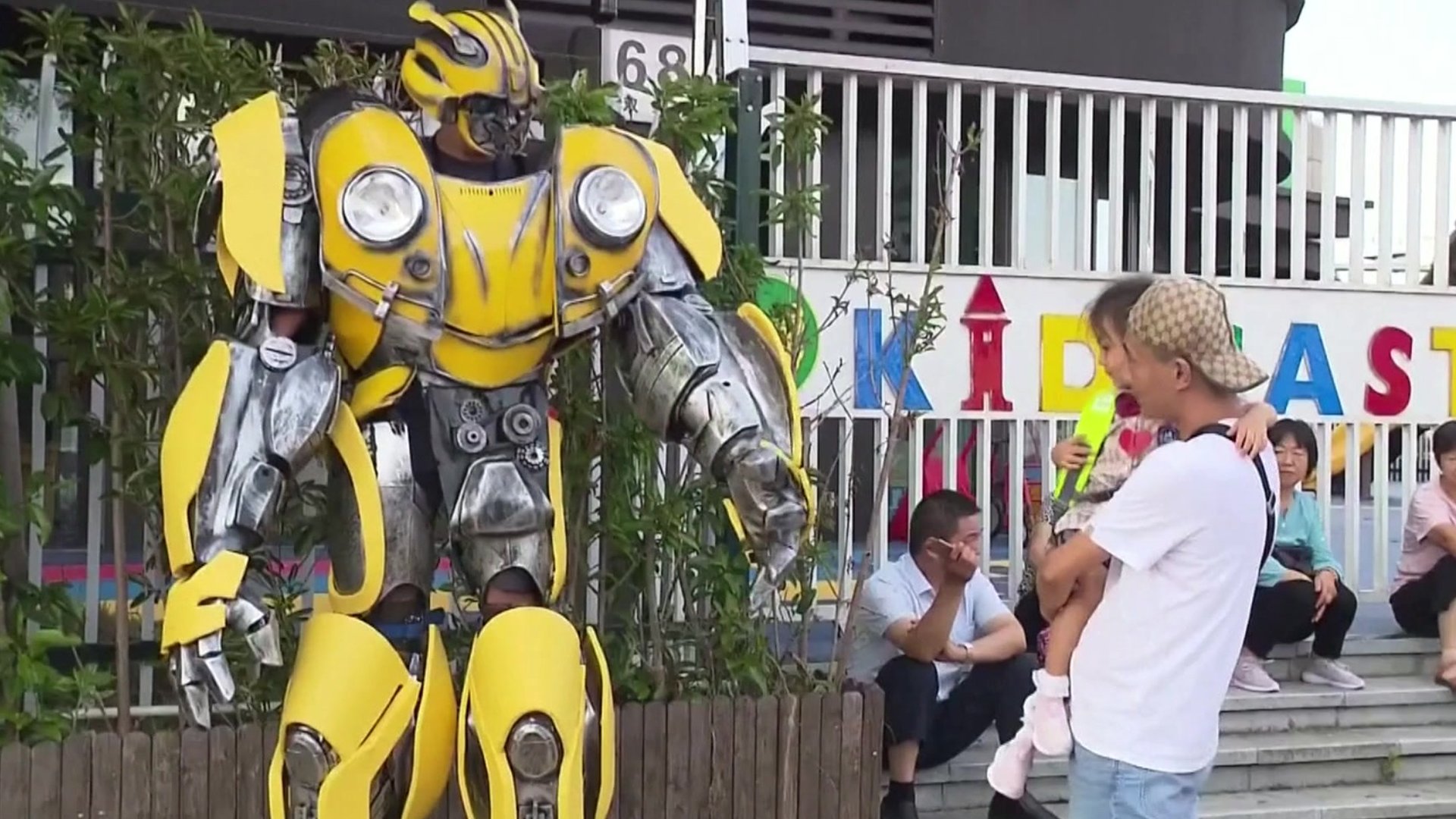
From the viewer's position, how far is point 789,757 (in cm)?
312

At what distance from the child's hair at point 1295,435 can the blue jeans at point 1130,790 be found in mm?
2495

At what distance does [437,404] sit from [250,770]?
0.94 metres

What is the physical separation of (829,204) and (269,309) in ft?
13.4


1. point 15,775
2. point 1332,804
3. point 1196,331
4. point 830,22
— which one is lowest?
point 1332,804

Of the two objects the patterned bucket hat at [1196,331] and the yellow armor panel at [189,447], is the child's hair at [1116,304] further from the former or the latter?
the yellow armor panel at [189,447]

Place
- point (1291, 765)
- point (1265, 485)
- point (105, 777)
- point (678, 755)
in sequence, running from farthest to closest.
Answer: point (1291, 765), point (678, 755), point (105, 777), point (1265, 485)

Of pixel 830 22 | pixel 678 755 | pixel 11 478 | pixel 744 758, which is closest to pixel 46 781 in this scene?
pixel 11 478

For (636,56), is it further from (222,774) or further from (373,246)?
(222,774)

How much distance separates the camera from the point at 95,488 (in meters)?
3.26

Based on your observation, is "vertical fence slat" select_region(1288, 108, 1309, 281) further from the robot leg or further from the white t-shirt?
the robot leg

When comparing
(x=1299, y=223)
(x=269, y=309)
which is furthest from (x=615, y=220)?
(x=1299, y=223)

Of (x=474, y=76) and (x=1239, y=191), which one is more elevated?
(x=1239, y=191)

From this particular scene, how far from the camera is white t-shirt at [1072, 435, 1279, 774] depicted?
1951mm

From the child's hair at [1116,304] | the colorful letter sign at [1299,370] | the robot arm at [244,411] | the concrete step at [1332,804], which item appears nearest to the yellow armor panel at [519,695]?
the robot arm at [244,411]
